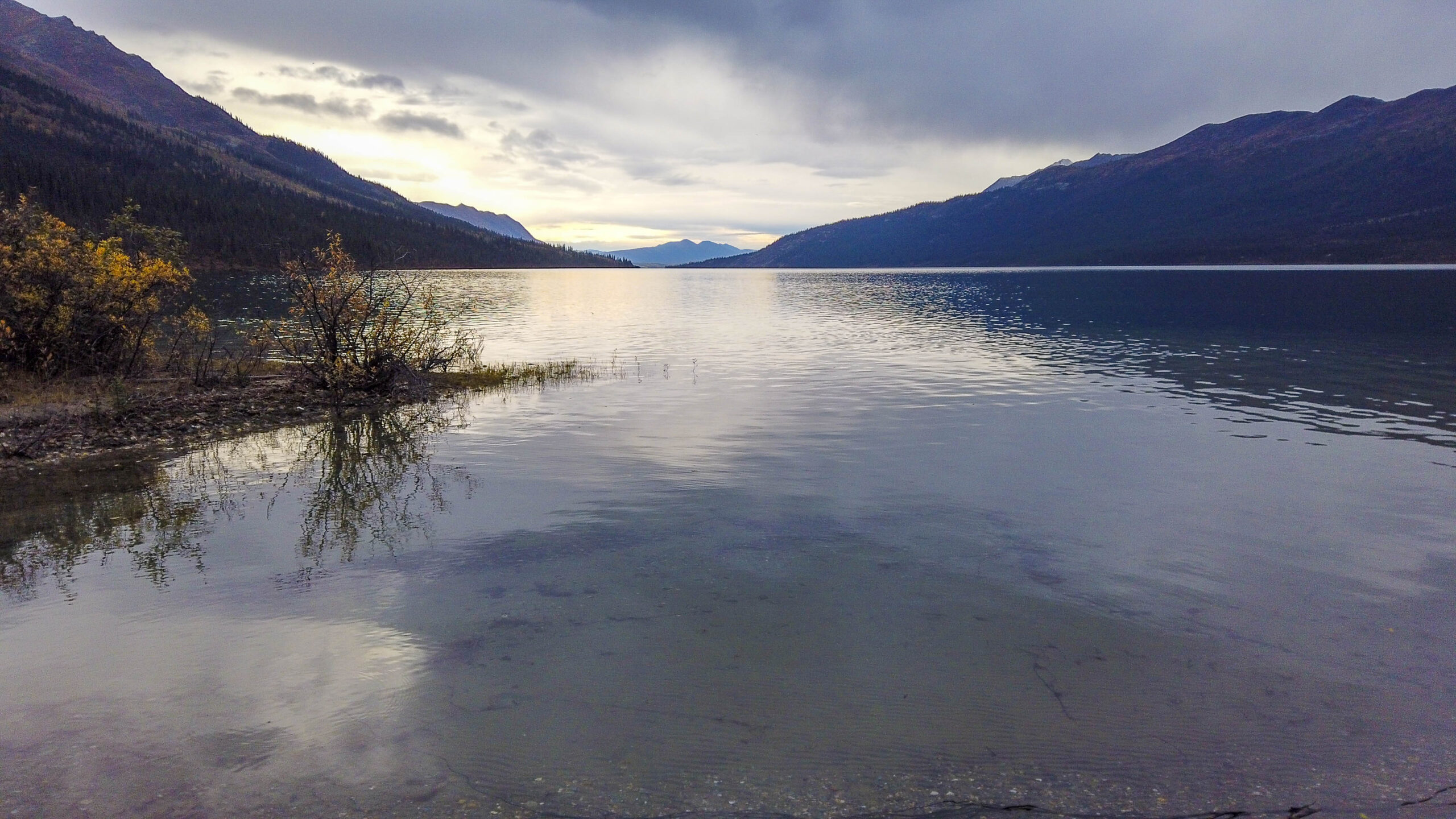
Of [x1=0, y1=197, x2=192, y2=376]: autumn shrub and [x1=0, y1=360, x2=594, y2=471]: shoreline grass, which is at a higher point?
[x1=0, y1=197, x2=192, y2=376]: autumn shrub

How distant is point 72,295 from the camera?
2238cm

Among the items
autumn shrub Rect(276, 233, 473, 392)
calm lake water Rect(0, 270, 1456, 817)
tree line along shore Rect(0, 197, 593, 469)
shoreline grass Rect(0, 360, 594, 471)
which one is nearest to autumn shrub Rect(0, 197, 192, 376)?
tree line along shore Rect(0, 197, 593, 469)

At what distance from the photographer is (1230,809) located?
614cm

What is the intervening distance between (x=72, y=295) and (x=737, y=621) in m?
25.3

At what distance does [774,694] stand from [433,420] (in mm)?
18951

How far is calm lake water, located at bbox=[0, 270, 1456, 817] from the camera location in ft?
21.3

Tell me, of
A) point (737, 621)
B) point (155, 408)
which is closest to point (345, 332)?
point (155, 408)

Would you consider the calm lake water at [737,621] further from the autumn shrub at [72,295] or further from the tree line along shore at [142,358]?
the autumn shrub at [72,295]

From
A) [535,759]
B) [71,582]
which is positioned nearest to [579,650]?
[535,759]

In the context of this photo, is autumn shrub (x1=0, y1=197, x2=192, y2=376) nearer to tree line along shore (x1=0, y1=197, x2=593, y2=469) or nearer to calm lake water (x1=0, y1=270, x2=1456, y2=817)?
tree line along shore (x1=0, y1=197, x2=593, y2=469)

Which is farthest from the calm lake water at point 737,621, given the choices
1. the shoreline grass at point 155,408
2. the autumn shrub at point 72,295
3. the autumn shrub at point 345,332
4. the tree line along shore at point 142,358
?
the autumn shrub at point 72,295

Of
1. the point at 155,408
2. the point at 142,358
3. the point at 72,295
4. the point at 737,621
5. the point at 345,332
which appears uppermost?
the point at 72,295

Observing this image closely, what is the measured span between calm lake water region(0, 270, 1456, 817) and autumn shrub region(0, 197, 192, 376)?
8.63 metres

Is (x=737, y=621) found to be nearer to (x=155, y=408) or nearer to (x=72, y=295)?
(x=155, y=408)
